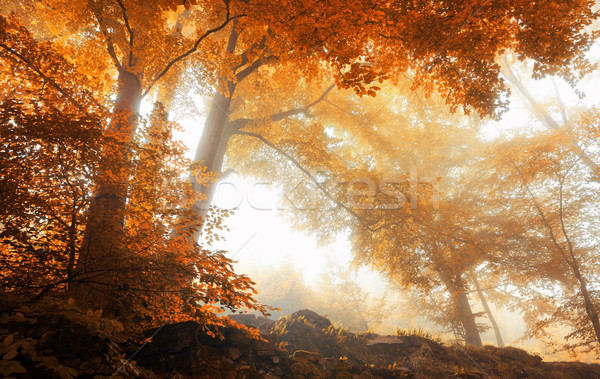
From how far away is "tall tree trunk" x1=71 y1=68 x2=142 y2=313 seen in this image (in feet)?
9.21

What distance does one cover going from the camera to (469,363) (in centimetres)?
764

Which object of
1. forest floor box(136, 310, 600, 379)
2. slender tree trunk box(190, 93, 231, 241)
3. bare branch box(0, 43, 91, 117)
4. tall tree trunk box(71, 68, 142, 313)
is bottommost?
forest floor box(136, 310, 600, 379)

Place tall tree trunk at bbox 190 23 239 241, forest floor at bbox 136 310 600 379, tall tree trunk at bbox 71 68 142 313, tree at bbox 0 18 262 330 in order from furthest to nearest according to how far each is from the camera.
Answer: tall tree trunk at bbox 190 23 239 241 → forest floor at bbox 136 310 600 379 → tall tree trunk at bbox 71 68 142 313 → tree at bbox 0 18 262 330

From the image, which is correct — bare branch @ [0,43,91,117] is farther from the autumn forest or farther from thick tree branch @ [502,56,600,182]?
thick tree branch @ [502,56,600,182]

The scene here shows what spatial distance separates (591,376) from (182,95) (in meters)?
16.4

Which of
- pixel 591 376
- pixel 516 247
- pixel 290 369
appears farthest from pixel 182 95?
pixel 591 376

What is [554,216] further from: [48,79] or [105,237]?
[48,79]

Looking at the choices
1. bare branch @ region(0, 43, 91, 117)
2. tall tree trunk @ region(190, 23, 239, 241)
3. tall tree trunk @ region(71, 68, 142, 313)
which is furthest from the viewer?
tall tree trunk @ region(190, 23, 239, 241)

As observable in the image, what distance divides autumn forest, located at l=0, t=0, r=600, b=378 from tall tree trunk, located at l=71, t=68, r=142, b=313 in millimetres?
28

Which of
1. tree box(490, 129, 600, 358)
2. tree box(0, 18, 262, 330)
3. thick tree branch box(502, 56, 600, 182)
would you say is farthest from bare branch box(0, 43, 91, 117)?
thick tree branch box(502, 56, 600, 182)

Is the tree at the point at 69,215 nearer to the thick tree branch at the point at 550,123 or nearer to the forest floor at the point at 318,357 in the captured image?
the forest floor at the point at 318,357

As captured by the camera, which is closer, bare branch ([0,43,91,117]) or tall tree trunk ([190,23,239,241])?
bare branch ([0,43,91,117])

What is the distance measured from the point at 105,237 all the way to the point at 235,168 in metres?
9.12

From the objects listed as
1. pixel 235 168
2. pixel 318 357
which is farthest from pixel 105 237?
pixel 235 168
